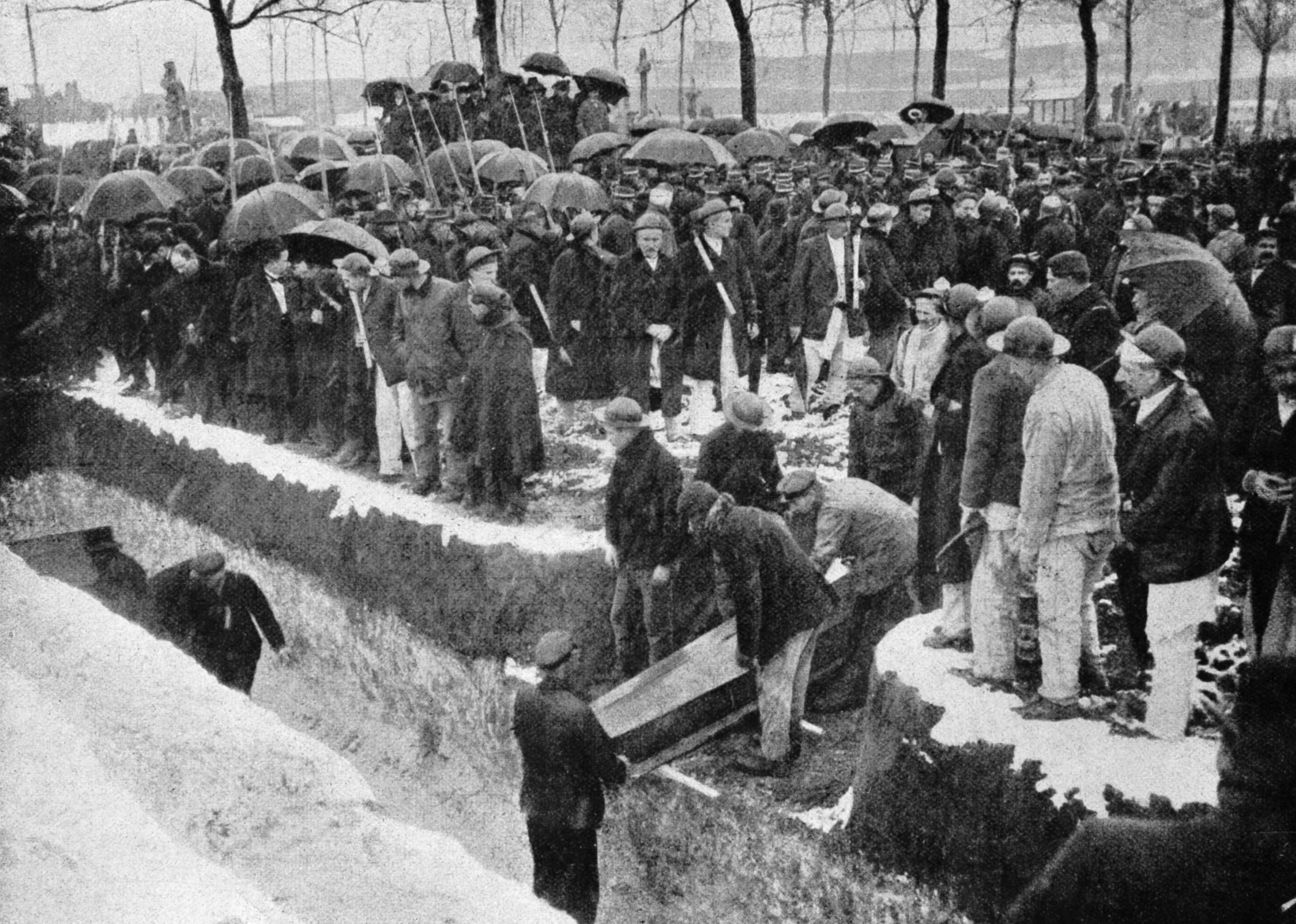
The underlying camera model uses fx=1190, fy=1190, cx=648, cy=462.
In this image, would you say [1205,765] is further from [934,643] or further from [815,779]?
[815,779]

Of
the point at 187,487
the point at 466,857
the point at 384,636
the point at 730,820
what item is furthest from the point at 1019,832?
the point at 187,487

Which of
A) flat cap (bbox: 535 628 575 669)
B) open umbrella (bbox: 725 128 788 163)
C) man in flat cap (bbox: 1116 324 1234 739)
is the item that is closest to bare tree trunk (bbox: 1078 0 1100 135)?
open umbrella (bbox: 725 128 788 163)

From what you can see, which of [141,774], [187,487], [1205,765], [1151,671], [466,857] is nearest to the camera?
[466,857]

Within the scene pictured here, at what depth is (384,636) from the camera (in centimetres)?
877

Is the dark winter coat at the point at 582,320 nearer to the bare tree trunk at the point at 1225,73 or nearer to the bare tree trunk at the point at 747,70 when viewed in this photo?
the bare tree trunk at the point at 747,70

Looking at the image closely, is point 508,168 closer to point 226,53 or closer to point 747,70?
point 747,70

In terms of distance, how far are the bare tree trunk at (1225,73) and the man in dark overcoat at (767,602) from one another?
18266 millimetres

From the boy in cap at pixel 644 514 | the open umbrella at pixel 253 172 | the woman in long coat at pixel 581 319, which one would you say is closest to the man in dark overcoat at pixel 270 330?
the woman in long coat at pixel 581 319

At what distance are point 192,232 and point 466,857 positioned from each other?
10145 millimetres

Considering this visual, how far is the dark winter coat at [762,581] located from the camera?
6.12 meters

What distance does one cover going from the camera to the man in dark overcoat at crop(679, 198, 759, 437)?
9211 millimetres

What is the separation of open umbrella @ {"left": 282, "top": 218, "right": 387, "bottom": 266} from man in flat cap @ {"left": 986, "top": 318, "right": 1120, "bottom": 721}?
6036 mm

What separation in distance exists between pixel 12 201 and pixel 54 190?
5140 mm

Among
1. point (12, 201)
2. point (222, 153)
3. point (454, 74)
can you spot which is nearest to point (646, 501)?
point (12, 201)
